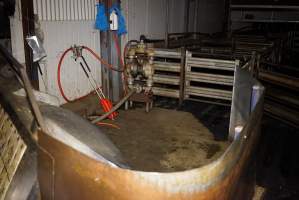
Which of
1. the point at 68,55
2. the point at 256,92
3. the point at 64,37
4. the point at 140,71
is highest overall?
the point at 64,37

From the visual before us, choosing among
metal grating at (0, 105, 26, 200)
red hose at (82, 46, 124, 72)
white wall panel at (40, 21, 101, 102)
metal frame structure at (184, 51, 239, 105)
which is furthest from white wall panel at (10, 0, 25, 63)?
metal frame structure at (184, 51, 239, 105)

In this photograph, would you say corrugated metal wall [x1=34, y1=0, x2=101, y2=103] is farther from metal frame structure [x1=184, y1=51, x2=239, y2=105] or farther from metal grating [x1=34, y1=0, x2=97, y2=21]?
metal frame structure [x1=184, y1=51, x2=239, y2=105]

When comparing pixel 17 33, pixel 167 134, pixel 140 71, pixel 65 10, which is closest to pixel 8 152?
pixel 17 33

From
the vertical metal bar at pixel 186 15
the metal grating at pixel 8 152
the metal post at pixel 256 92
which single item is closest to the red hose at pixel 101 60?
the metal post at pixel 256 92

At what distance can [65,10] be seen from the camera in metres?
4.62

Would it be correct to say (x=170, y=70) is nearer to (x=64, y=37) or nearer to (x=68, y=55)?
(x=68, y=55)

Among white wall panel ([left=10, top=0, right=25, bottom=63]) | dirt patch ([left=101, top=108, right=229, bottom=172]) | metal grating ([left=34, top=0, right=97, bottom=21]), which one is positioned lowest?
dirt patch ([left=101, top=108, right=229, bottom=172])

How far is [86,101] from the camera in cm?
525

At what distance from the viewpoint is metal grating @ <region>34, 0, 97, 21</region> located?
416 centimetres

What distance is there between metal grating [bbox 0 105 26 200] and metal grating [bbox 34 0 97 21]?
293 cm

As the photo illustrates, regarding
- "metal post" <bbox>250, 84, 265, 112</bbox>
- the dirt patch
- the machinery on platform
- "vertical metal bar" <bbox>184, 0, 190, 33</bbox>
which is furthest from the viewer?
"vertical metal bar" <bbox>184, 0, 190, 33</bbox>

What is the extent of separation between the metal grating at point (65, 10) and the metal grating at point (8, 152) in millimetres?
2930

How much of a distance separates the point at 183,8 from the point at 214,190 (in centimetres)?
792

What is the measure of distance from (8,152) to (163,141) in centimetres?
290
